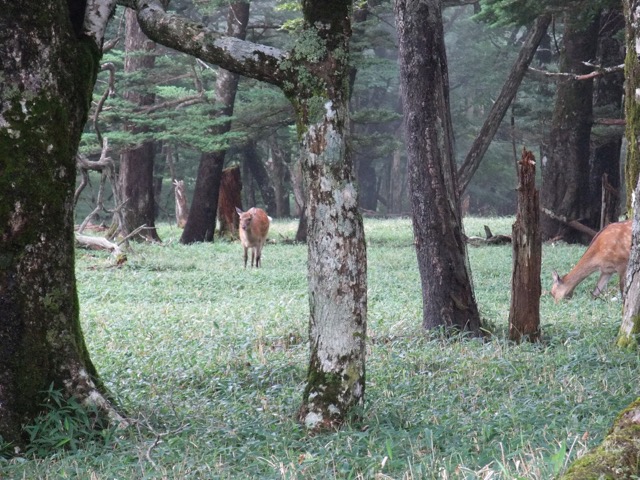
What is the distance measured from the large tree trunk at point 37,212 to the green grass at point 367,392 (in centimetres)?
49

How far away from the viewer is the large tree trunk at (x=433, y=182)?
30.6 ft

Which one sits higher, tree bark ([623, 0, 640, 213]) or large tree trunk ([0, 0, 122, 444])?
tree bark ([623, 0, 640, 213])

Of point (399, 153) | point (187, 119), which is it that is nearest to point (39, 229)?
point (187, 119)

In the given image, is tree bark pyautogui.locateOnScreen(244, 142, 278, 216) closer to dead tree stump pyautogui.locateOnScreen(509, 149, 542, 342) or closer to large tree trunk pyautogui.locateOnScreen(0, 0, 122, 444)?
dead tree stump pyautogui.locateOnScreen(509, 149, 542, 342)

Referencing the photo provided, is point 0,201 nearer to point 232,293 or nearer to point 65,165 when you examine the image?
point 65,165

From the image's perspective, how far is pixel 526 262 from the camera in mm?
8875

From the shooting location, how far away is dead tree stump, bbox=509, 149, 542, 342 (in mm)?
8742

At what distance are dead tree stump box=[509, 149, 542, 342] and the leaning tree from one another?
340 centimetres

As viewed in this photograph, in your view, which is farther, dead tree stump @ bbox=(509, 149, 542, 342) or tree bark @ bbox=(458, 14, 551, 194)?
tree bark @ bbox=(458, 14, 551, 194)

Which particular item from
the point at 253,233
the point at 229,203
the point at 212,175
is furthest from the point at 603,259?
the point at 229,203

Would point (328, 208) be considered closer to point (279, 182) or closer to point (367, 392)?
point (367, 392)

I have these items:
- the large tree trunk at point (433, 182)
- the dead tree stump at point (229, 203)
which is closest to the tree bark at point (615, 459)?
the large tree trunk at point (433, 182)

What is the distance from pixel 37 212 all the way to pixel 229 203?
19.6 meters

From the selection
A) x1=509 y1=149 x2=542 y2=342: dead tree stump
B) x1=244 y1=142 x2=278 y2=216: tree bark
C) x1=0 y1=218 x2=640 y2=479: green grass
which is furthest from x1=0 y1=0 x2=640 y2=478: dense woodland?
x1=244 y1=142 x2=278 y2=216: tree bark
